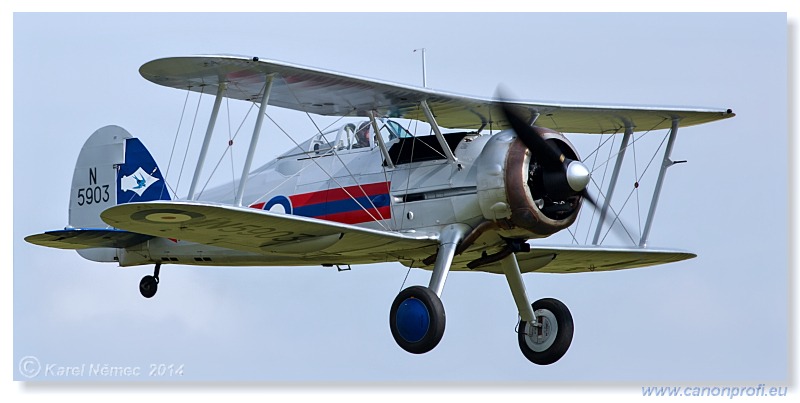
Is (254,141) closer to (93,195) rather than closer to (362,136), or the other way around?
(362,136)

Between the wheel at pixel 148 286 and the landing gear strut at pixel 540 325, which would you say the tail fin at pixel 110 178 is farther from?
the landing gear strut at pixel 540 325

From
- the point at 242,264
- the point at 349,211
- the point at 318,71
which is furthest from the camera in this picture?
the point at 242,264

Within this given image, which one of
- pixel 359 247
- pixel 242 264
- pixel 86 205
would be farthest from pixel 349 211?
pixel 86 205

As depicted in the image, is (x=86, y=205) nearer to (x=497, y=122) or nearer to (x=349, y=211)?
(x=349, y=211)

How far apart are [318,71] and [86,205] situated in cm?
426

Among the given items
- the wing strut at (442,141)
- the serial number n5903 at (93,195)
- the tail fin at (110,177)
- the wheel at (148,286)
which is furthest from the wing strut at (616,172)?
the serial number n5903 at (93,195)

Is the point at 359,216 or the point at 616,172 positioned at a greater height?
the point at 616,172

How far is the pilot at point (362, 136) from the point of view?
53.9 ft

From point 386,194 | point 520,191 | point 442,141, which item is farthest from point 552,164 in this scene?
Result: point 386,194

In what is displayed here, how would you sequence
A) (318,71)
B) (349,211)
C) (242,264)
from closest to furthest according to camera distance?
(318,71) → (349,211) → (242,264)

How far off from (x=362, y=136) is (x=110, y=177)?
3.25 metres

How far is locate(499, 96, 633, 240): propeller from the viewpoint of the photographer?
1493cm

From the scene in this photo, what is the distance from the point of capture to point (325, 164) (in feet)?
54.3

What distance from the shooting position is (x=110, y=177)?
1781 centimetres
